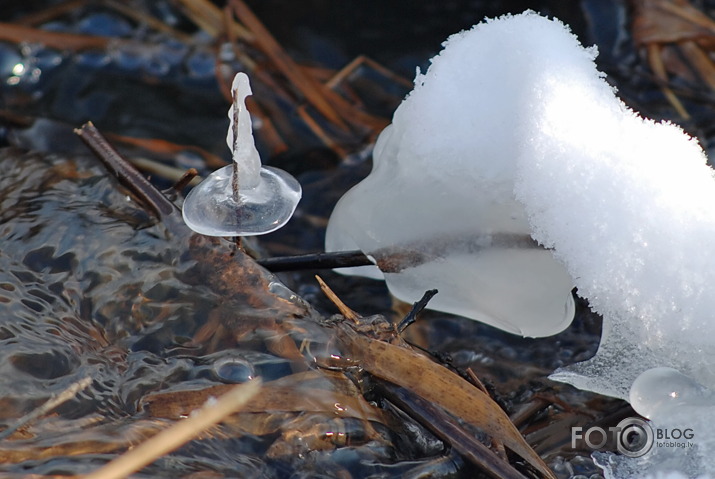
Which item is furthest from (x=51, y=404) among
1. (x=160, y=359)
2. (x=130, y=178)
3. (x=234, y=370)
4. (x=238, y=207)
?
(x=130, y=178)

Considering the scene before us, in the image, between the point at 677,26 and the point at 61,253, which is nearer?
the point at 61,253

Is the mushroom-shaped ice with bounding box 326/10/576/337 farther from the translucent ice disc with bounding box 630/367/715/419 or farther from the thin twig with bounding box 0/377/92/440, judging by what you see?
the thin twig with bounding box 0/377/92/440

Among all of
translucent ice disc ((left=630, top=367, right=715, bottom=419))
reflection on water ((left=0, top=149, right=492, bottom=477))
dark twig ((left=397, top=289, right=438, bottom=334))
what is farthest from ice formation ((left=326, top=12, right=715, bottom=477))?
reflection on water ((left=0, top=149, right=492, bottom=477))

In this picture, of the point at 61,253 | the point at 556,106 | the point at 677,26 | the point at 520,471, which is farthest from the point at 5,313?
the point at 677,26

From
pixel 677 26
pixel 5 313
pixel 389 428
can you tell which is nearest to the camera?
pixel 389 428

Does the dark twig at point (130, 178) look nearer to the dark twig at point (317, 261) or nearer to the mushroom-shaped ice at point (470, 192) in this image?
the dark twig at point (317, 261)

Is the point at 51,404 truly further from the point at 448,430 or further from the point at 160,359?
the point at 448,430

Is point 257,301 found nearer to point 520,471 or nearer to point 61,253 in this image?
point 61,253

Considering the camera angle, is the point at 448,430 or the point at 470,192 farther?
the point at 470,192
